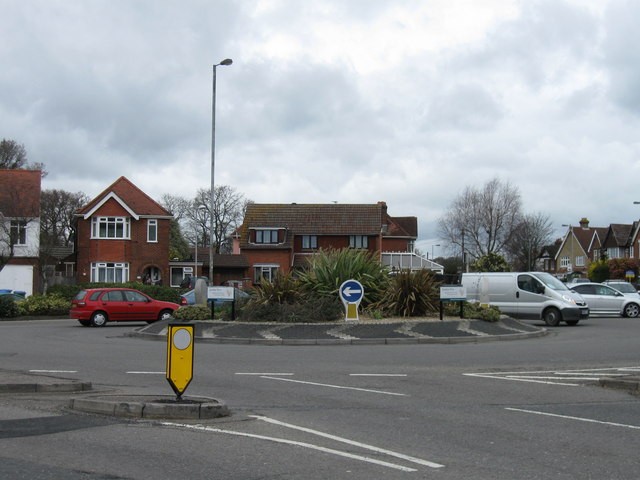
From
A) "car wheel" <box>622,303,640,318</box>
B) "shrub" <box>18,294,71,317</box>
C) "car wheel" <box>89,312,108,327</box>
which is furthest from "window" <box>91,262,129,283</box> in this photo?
"car wheel" <box>622,303,640,318</box>

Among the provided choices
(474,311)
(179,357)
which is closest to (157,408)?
(179,357)

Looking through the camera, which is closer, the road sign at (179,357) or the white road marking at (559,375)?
the road sign at (179,357)

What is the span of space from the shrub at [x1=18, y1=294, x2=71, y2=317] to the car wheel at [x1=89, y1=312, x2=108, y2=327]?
9.47m

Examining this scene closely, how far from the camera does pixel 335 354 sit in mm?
16766

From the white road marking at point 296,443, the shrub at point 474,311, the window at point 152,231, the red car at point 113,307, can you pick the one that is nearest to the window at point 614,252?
the window at point 152,231

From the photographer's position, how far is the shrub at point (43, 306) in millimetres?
35688

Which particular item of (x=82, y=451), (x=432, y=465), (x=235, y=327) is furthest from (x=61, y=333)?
(x=432, y=465)

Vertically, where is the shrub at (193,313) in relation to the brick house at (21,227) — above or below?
below

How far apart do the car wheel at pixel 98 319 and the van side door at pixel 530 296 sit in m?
15.6

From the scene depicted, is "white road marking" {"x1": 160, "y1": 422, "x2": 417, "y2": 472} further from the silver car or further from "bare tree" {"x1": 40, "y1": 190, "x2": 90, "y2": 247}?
"bare tree" {"x1": 40, "y1": 190, "x2": 90, "y2": 247}

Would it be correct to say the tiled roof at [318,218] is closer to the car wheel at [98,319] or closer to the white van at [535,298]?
the white van at [535,298]

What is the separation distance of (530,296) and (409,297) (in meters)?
7.13

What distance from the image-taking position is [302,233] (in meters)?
62.2

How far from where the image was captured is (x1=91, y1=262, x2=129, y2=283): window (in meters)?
48.8
